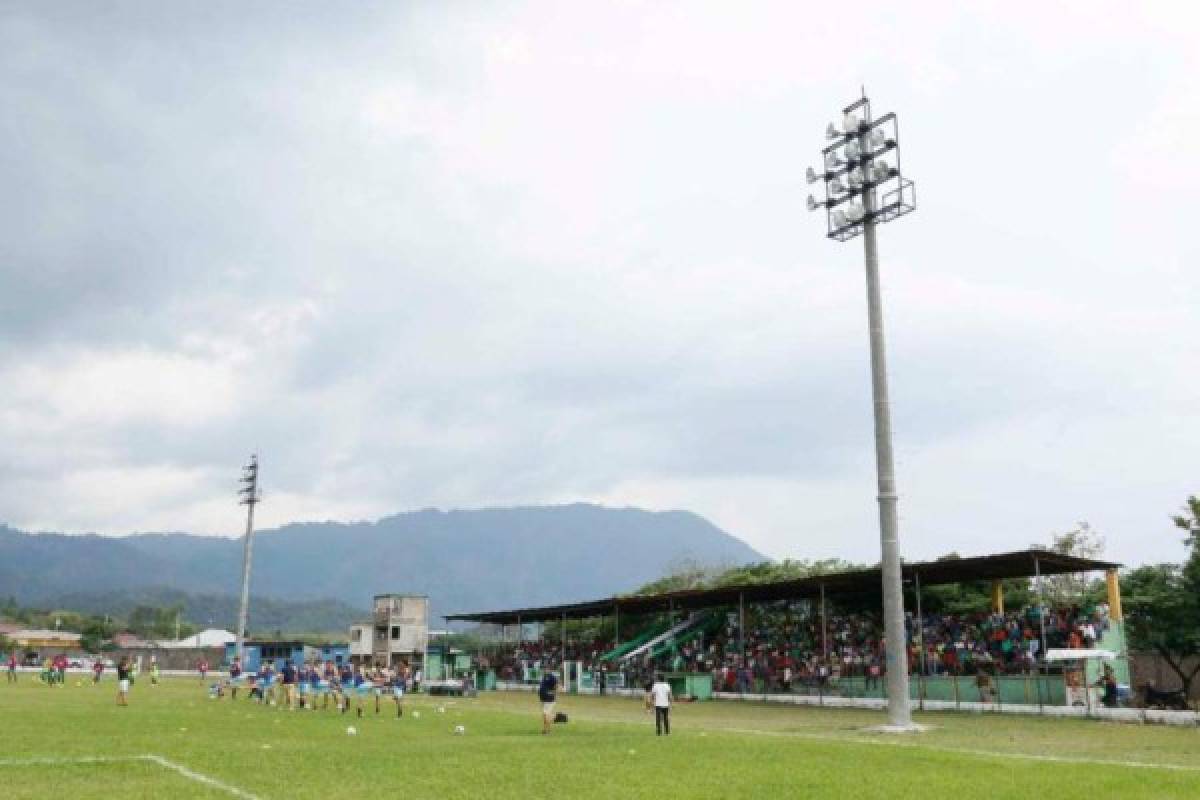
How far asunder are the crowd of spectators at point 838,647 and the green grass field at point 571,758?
7120mm

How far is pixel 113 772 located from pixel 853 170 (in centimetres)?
2535

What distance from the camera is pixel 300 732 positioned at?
902 inches

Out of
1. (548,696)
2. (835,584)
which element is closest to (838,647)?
(835,584)

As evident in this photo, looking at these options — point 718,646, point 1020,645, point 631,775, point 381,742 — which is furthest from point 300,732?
point 718,646

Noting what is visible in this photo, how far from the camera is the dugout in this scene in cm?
3284

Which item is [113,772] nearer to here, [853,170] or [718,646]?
[853,170]

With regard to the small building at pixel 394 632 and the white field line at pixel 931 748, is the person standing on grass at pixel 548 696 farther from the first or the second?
the small building at pixel 394 632

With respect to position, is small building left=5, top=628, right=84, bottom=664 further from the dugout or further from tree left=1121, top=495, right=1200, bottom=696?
tree left=1121, top=495, right=1200, bottom=696

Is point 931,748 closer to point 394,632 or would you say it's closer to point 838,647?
point 838,647

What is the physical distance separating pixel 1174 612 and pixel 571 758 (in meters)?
31.1

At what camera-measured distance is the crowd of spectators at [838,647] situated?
117ft

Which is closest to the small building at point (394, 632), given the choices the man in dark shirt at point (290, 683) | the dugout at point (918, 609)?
the dugout at point (918, 609)

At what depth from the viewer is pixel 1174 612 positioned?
39125 mm

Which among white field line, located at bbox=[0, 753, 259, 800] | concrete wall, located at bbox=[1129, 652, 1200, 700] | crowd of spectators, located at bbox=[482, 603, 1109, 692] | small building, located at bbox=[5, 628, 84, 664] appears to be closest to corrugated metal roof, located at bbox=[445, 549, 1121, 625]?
crowd of spectators, located at bbox=[482, 603, 1109, 692]
